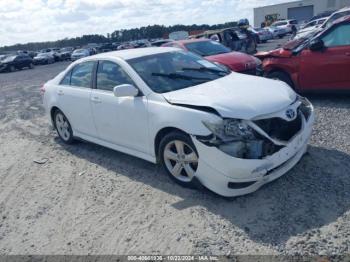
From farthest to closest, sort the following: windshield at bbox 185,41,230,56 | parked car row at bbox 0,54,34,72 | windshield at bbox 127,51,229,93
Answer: parked car row at bbox 0,54,34,72
windshield at bbox 185,41,230,56
windshield at bbox 127,51,229,93

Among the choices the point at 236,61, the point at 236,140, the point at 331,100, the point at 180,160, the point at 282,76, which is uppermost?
the point at 236,61

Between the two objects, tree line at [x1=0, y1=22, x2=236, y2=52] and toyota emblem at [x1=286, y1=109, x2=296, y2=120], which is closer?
toyota emblem at [x1=286, y1=109, x2=296, y2=120]

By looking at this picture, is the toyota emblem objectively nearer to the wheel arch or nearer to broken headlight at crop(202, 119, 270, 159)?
broken headlight at crop(202, 119, 270, 159)

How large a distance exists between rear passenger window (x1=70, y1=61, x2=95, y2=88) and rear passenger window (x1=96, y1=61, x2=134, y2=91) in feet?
0.83

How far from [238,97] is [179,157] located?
98 centimetres

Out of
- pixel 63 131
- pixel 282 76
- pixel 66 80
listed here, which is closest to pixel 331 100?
pixel 282 76

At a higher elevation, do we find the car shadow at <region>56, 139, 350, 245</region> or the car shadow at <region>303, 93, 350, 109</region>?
the car shadow at <region>303, 93, 350, 109</region>

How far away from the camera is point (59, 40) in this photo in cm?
7994

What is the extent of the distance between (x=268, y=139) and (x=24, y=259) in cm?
270

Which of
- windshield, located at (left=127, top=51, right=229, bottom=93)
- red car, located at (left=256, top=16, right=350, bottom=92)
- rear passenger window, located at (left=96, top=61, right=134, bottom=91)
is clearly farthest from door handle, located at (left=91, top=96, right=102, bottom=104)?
red car, located at (left=256, top=16, right=350, bottom=92)

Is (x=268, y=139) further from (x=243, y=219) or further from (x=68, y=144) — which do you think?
(x=68, y=144)

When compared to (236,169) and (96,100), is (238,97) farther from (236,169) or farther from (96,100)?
(96,100)

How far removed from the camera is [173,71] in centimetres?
477

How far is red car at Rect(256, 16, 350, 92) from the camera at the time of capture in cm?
643
